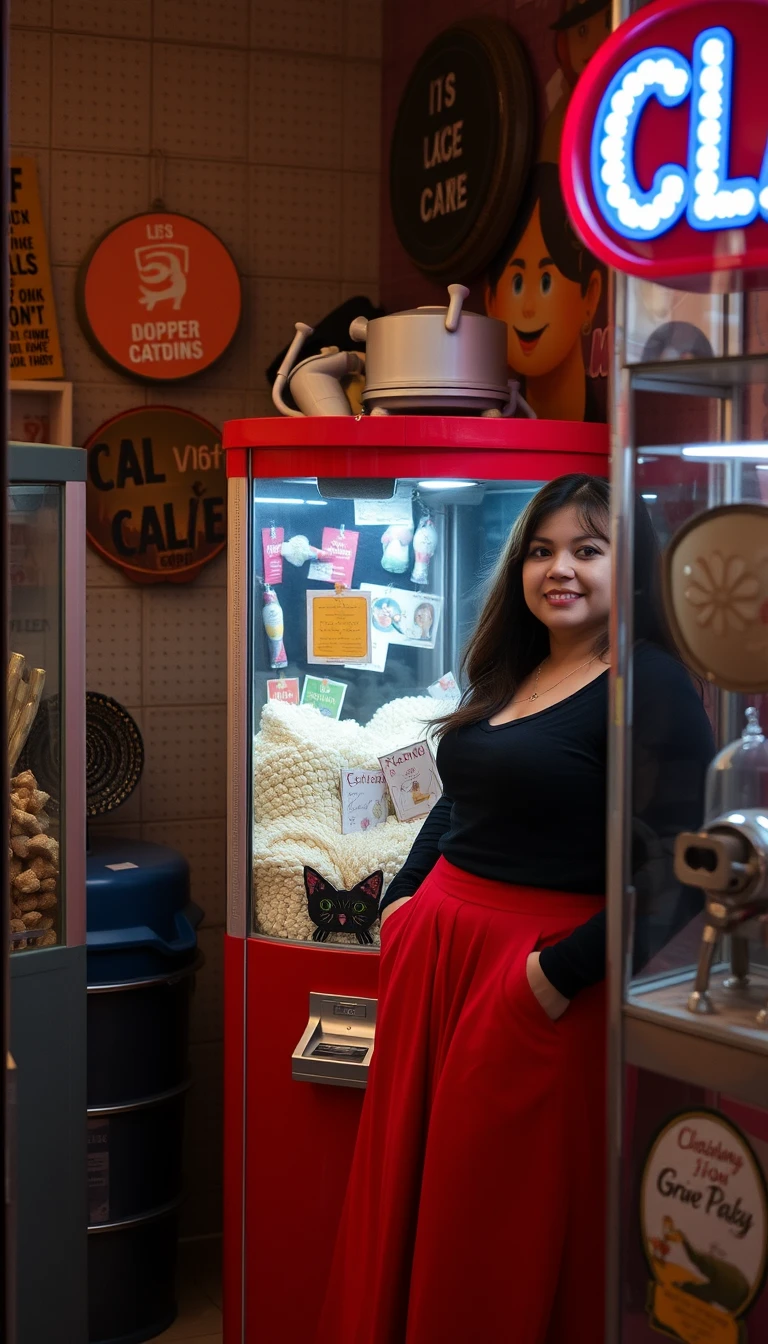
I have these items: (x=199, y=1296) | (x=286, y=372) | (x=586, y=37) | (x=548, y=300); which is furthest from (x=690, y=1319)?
(x=586, y=37)

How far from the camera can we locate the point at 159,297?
384cm

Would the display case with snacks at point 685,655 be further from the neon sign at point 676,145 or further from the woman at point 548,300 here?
the woman at point 548,300

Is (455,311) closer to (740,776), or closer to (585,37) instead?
(585,37)

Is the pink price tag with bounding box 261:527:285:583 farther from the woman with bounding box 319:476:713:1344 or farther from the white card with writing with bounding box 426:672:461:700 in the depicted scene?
the woman with bounding box 319:476:713:1344

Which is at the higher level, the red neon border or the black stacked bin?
the red neon border

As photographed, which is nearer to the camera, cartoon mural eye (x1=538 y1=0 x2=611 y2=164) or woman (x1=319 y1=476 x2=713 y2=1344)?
woman (x1=319 y1=476 x2=713 y2=1344)

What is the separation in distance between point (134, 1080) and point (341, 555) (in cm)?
134

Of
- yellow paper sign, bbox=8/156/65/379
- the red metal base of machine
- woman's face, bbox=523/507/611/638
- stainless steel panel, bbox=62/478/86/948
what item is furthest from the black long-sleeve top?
yellow paper sign, bbox=8/156/65/379

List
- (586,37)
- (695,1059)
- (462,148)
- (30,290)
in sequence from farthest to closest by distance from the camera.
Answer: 1. (30,290)
2. (462,148)
3. (586,37)
4. (695,1059)

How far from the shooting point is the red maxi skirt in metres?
2.23

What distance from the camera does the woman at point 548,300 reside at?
3117 mm

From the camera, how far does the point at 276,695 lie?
115 inches

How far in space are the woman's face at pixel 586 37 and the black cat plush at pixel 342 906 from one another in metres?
1.75

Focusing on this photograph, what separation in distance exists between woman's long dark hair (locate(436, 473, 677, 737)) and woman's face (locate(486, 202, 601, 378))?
0.78m
